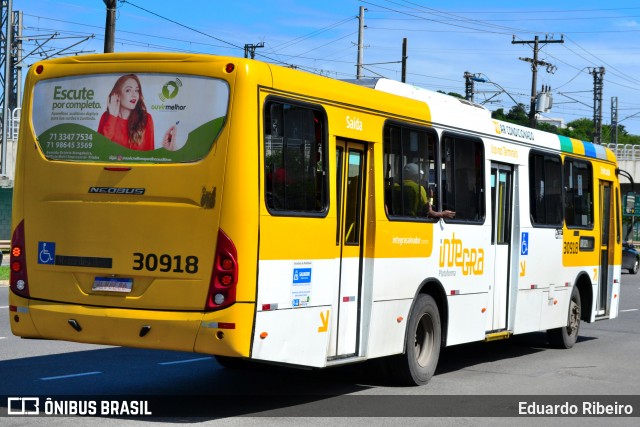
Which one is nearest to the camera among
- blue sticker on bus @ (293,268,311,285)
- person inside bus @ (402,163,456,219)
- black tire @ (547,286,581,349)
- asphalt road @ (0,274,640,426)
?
blue sticker on bus @ (293,268,311,285)

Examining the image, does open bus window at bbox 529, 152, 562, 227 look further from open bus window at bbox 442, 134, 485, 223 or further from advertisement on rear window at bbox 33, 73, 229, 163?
advertisement on rear window at bbox 33, 73, 229, 163

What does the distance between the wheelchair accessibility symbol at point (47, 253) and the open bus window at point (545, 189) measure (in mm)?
7680

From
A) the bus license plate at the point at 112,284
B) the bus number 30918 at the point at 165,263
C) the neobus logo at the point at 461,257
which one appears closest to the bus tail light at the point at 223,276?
the bus number 30918 at the point at 165,263

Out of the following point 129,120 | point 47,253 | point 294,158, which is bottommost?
point 47,253

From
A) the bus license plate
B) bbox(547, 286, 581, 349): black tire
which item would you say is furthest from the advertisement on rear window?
bbox(547, 286, 581, 349): black tire

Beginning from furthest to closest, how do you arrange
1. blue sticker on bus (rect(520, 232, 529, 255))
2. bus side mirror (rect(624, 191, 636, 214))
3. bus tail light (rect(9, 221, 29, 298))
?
1. bus side mirror (rect(624, 191, 636, 214))
2. blue sticker on bus (rect(520, 232, 529, 255))
3. bus tail light (rect(9, 221, 29, 298))

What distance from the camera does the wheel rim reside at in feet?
40.7

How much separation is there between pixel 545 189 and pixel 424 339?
442 centimetres

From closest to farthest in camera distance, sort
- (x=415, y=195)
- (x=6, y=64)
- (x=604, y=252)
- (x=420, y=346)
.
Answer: (x=415, y=195), (x=420, y=346), (x=604, y=252), (x=6, y=64)

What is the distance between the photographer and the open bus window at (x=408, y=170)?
37.9 feet

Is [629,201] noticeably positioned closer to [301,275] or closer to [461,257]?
[461,257]

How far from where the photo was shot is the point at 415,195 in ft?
39.9

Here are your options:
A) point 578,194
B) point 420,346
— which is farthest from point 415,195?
point 578,194

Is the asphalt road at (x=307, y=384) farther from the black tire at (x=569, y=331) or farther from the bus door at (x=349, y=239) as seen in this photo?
the black tire at (x=569, y=331)
